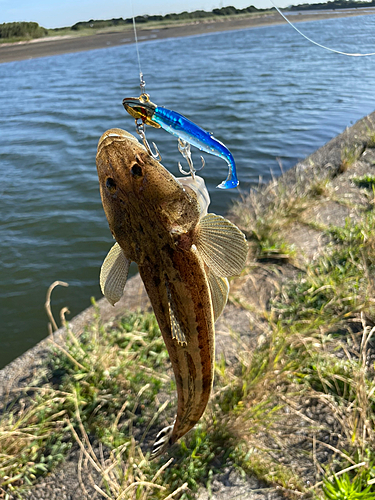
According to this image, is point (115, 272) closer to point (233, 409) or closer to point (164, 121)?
point (164, 121)

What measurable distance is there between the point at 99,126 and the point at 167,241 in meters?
11.1

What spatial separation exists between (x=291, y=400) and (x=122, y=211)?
7.84 feet

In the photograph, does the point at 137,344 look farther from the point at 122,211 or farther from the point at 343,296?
the point at 122,211

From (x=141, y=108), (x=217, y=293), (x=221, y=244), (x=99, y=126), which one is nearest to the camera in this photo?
(x=141, y=108)

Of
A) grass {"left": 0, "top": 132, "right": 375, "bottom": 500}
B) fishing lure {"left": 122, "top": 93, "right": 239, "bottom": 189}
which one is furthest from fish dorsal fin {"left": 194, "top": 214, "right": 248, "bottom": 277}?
grass {"left": 0, "top": 132, "right": 375, "bottom": 500}

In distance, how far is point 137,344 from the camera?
3.85 m

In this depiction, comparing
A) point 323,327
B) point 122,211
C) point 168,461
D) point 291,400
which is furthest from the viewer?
point 323,327

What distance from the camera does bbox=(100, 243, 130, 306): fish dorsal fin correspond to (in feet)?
5.43

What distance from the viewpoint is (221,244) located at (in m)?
1.63

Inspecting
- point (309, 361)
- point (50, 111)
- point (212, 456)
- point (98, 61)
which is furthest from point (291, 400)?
point (98, 61)

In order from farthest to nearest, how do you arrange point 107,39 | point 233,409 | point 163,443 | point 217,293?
point 107,39 < point 233,409 < point 163,443 < point 217,293

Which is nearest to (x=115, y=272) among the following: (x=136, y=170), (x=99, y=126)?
(x=136, y=170)

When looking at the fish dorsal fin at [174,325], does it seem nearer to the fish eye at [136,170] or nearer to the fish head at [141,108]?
the fish eye at [136,170]

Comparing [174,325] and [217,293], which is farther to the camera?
[217,293]
